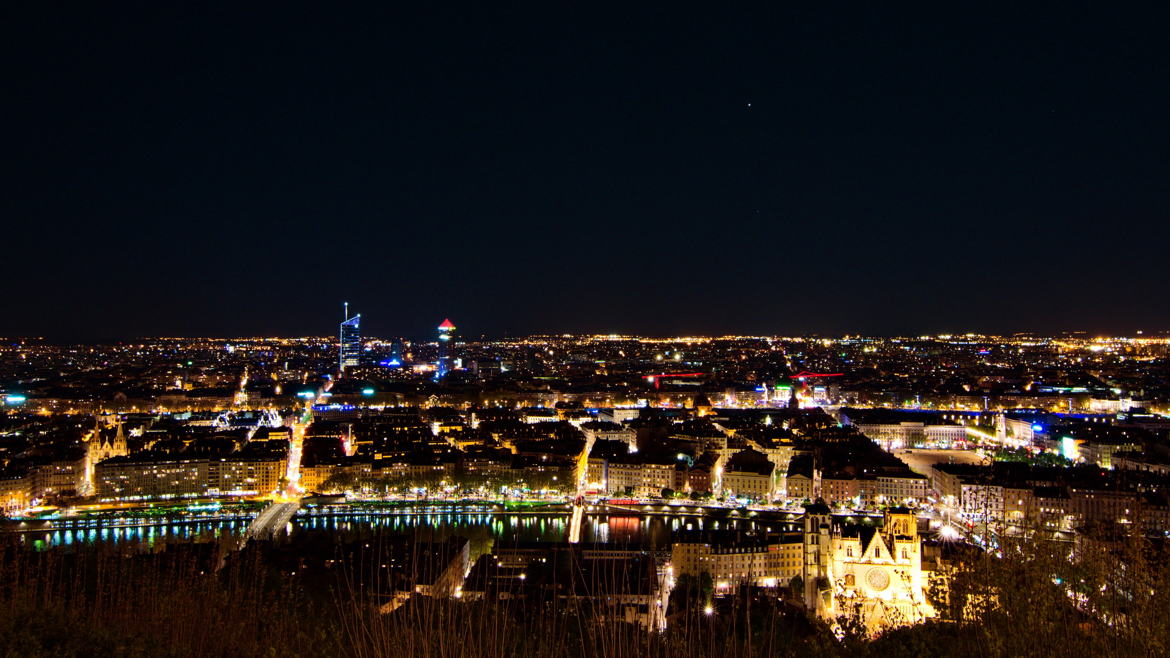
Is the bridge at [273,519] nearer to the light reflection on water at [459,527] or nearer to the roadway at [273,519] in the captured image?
the roadway at [273,519]

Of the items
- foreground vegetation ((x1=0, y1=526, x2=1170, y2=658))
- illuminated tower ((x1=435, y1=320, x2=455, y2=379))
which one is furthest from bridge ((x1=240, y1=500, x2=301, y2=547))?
illuminated tower ((x1=435, y1=320, x2=455, y2=379))

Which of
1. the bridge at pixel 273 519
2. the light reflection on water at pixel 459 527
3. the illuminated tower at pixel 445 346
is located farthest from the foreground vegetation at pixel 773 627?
the illuminated tower at pixel 445 346

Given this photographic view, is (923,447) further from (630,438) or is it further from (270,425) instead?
(270,425)

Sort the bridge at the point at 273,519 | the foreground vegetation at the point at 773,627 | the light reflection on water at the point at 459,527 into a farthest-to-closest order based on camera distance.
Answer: the bridge at the point at 273,519
the light reflection on water at the point at 459,527
the foreground vegetation at the point at 773,627

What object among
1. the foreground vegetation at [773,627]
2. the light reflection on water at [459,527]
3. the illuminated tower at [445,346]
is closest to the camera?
the foreground vegetation at [773,627]

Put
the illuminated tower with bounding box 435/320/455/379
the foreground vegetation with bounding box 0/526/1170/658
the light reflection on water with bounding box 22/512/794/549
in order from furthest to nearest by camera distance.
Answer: the illuminated tower with bounding box 435/320/455/379 → the light reflection on water with bounding box 22/512/794/549 → the foreground vegetation with bounding box 0/526/1170/658

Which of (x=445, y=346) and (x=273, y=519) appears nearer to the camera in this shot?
(x=273, y=519)

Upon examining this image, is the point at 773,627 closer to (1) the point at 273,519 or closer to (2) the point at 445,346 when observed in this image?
(1) the point at 273,519

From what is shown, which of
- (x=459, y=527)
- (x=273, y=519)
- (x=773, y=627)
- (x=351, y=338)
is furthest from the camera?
(x=351, y=338)

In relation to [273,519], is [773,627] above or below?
above

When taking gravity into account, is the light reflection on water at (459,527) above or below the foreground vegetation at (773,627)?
below

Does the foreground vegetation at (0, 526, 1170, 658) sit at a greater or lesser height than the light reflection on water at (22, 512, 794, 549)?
greater

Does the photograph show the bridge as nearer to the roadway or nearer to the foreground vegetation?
the roadway

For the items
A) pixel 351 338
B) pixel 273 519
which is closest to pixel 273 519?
pixel 273 519
